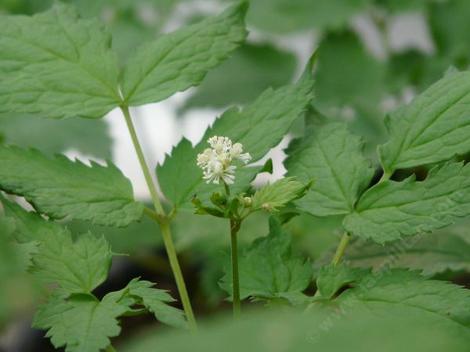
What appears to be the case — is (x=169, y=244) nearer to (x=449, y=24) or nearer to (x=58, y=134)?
(x=58, y=134)

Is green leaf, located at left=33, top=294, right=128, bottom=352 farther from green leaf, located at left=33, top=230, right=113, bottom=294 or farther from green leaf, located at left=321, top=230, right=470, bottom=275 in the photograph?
green leaf, located at left=321, top=230, right=470, bottom=275

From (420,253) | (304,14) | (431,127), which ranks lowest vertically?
(420,253)

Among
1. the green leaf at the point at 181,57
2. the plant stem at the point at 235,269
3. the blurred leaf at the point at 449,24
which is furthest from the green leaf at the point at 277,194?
the blurred leaf at the point at 449,24

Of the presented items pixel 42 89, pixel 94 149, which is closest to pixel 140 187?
pixel 94 149

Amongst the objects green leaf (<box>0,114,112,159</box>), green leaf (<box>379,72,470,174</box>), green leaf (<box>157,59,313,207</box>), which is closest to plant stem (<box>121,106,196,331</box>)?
green leaf (<box>157,59,313,207</box>)

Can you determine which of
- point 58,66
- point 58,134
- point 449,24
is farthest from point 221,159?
point 449,24

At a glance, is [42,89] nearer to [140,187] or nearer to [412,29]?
[140,187]
